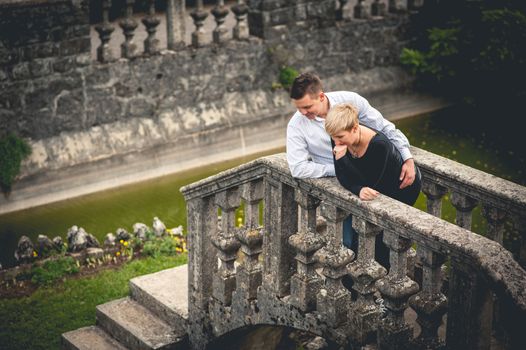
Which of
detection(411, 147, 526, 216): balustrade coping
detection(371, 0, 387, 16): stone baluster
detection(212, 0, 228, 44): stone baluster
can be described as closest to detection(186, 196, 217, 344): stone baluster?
detection(411, 147, 526, 216): balustrade coping

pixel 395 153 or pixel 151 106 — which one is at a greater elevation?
pixel 395 153

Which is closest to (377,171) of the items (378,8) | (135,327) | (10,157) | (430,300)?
(430,300)

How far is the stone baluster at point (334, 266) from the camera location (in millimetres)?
6160

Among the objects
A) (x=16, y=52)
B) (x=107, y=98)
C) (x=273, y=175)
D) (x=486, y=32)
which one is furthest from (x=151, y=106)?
(x=273, y=175)

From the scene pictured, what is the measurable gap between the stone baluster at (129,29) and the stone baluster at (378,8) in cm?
393

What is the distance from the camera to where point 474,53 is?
46.7 ft

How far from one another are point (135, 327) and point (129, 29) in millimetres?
4991

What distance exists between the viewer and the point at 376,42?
1466 cm

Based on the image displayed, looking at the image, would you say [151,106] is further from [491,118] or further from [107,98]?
[491,118]

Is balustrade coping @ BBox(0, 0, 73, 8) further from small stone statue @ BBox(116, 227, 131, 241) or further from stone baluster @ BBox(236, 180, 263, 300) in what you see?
stone baluster @ BBox(236, 180, 263, 300)

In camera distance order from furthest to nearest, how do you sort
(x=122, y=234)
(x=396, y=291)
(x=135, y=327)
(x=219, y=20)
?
(x=219, y=20), (x=122, y=234), (x=135, y=327), (x=396, y=291)

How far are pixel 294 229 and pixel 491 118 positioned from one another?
868cm

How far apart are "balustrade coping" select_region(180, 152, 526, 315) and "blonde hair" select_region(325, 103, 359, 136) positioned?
37 cm

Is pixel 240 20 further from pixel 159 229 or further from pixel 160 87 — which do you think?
pixel 159 229
